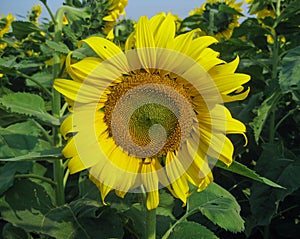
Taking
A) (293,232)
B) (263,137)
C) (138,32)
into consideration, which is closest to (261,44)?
(263,137)

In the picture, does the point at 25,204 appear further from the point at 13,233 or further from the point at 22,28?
the point at 22,28

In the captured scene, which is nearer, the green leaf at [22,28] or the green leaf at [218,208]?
the green leaf at [218,208]

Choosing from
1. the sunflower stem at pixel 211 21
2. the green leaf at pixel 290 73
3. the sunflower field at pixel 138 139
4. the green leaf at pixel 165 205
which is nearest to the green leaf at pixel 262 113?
the sunflower field at pixel 138 139

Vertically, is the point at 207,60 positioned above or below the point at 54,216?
above

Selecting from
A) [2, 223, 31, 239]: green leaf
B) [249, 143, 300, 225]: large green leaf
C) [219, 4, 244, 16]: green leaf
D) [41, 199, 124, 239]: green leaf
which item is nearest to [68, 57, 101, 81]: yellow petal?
[41, 199, 124, 239]: green leaf

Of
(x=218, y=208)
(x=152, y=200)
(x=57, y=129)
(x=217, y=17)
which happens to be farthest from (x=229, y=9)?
(x=152, y=200)

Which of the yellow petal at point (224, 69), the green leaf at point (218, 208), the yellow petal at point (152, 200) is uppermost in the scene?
the yellow petal at point (224, 69)

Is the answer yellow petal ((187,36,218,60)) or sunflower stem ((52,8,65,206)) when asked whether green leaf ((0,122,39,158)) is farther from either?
yellow petal ((187,36,218,60))

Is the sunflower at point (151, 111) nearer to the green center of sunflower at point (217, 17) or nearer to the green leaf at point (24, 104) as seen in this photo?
the green leaf at point (24, 104)
